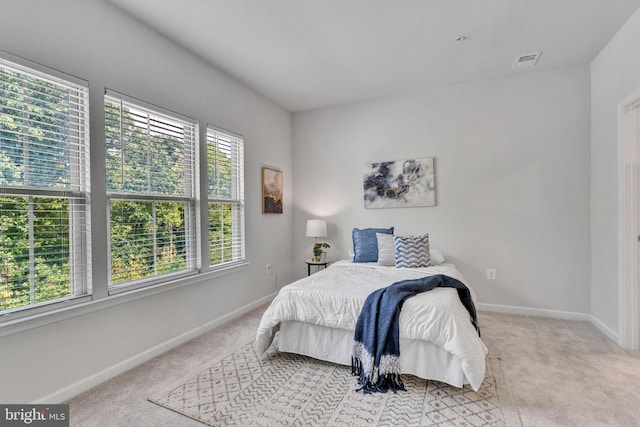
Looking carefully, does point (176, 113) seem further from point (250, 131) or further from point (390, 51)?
point (390, 51)

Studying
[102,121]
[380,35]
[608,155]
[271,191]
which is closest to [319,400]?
[102,121]

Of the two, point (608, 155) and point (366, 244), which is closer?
point (608, 155)

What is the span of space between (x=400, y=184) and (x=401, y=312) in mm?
2257

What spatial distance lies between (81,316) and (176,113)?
1.77 meters

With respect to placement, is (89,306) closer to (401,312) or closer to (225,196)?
(225,196)

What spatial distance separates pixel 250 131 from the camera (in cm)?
379

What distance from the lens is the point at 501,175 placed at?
11.7ft

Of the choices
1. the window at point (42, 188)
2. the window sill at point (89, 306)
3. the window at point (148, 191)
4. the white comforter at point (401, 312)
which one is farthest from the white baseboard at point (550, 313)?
the window at point (42, 188)

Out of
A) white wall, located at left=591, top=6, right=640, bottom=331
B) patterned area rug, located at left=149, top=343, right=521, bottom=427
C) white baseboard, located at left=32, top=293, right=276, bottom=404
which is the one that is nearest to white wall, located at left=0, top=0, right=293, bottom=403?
white baseboard, located at left=32, top=293, right=276, bottom=404

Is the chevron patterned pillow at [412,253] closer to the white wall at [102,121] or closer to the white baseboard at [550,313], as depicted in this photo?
the white baseboard at [550,313]

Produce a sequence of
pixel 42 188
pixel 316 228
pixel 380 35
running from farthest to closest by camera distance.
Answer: pixel 316 228 → pixel 380 35 → pixel 42 188

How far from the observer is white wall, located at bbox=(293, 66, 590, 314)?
130 inches

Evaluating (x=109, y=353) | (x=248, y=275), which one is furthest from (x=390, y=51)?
(x=109, y=353)

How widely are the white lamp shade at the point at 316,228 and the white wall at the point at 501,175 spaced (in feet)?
1.11
